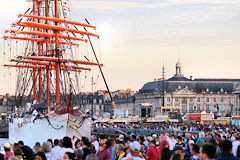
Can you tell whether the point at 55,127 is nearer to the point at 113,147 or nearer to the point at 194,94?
the point at 113,147

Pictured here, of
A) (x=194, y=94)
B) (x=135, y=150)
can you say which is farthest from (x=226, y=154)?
(x=194, y=94)

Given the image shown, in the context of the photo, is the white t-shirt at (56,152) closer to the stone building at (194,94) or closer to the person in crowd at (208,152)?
the person in crowd at (208,152)

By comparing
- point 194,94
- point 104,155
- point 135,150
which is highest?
point 194,94

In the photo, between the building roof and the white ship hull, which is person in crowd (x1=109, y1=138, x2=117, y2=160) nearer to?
the white ship hull

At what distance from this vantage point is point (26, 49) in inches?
2532

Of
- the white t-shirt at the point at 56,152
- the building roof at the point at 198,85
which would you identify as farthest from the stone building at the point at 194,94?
the white t-shirt at the point at 56,152

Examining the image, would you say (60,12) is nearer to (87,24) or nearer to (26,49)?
(87,24)

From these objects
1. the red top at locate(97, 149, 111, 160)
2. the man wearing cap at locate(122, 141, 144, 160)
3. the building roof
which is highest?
the building roof

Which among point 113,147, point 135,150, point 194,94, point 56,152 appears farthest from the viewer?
point 194,94

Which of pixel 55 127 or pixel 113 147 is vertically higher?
pixel 113 147

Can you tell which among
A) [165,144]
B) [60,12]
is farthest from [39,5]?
[165,144]

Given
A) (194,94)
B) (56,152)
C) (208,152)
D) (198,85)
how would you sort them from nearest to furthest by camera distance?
(208,152), (56,152), (194,94), (198,85)

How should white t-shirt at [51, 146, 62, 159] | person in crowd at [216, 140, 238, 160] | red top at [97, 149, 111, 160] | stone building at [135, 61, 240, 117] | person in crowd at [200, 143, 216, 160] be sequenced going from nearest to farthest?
person in crowd at [200, 143, 216, 160] → person in crowd at [216, 140, 238, 160] → red top at [97, 149, 111, 160] → white t-shirt at [51, 146, 62, 159] → stone building at [135, 61, 240, 117]

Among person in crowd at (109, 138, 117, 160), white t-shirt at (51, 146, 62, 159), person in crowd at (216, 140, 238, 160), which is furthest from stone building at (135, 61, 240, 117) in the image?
person in crowd at (216, 140, 238, 160)
